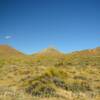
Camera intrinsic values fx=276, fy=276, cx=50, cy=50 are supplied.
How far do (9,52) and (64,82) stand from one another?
89693 mm

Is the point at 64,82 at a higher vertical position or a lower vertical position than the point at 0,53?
lower

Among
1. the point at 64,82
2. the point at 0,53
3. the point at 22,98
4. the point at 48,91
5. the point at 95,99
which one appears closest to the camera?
the point at 22,98

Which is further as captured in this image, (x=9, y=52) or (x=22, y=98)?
(x=9, y=52)

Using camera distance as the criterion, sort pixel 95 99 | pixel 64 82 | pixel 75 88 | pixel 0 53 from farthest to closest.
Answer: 1. pixel 0 53
2. pixel 64 82
3. pixel 75 88
4. pixel 95 99

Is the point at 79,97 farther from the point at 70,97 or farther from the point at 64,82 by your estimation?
the point at 64,82

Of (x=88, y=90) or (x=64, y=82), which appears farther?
(x=64, y=82)

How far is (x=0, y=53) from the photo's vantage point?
96250 mm

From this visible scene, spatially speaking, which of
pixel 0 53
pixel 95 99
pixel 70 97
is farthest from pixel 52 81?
pixel 0 53

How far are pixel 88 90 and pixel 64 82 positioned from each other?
1445 millimetres

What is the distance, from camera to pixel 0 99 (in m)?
8.92

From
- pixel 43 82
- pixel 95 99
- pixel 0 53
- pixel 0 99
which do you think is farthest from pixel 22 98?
pixel 0 53

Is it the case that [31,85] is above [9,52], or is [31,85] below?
below

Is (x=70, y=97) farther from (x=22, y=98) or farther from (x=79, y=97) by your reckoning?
(x=22, y=98)

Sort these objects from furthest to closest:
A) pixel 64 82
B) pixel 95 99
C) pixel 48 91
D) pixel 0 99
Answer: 1. pixel 64 82
2. pixel 48 91
3. pixel 95 99
4. pixel 0 99
